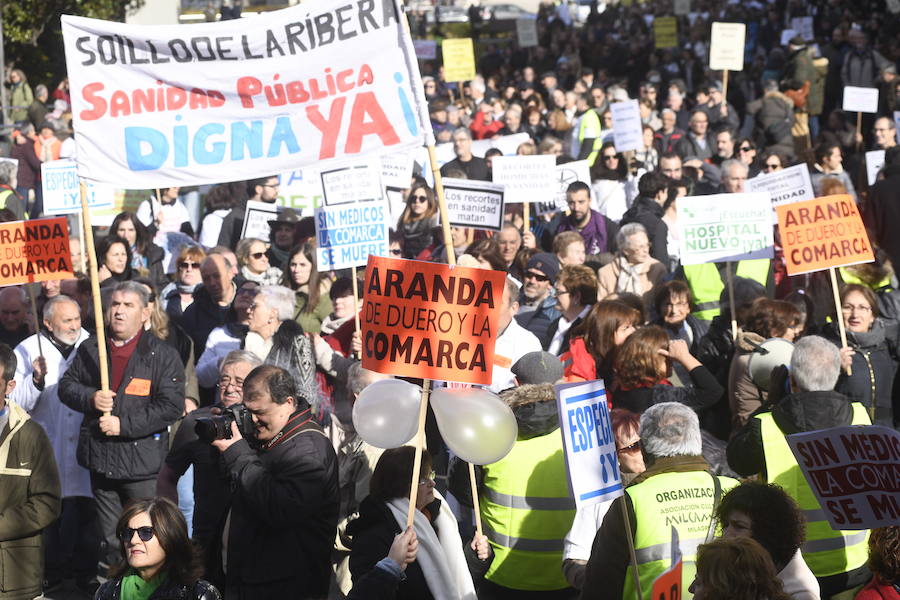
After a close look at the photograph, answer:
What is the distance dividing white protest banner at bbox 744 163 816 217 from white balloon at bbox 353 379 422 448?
6.41 m

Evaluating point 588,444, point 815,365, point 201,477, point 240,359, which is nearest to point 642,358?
point 815,365

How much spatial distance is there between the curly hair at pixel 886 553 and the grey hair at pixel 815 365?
1.62 meters

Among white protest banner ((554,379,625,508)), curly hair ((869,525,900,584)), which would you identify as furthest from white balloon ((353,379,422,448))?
curly hair ((869,525,900,584))

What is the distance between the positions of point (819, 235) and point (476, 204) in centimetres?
344

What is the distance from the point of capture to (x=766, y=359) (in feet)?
22.9

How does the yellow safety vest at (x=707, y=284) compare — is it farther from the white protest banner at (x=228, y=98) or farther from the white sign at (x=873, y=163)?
the white sign at (x=873, y=163)

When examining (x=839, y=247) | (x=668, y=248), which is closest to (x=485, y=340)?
(x=839, y=247)

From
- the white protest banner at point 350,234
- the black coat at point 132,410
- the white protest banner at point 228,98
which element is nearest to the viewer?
the white protest banner at point 228,98

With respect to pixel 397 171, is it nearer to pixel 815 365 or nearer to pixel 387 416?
pixel 815 365

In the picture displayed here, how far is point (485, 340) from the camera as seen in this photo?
5004 mm

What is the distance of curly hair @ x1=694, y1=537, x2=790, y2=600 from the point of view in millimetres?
3760

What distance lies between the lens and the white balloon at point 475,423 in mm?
4734

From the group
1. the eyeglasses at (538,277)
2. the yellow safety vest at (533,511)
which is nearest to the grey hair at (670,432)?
the yellow safety vest at (533,511)

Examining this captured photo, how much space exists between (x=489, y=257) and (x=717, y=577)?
222 inches
